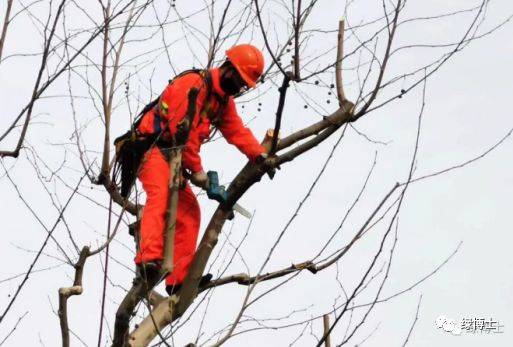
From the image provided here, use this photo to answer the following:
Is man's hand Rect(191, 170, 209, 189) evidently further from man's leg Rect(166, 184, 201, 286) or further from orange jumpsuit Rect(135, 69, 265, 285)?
man's leg Rect(166, 184, 201, 286)

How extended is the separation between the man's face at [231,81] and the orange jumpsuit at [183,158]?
4cm

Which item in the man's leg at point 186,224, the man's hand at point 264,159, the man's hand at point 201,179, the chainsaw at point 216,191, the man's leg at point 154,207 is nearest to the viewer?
the man's hand at point 264,159

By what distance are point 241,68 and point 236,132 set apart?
40 centimetres

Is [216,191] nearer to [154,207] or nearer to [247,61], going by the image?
[154,207]

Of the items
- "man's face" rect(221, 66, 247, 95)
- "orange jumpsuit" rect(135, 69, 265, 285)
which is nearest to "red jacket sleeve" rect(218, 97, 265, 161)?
"orange jumpsuit" rect(135, 69, 265, 285)

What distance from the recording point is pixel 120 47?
4586 mm

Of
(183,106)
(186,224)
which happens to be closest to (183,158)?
(183,106)

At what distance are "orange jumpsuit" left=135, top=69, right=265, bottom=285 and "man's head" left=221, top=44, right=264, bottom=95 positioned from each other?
8cm

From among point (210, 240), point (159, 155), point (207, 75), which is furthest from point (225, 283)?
point (207, 75)

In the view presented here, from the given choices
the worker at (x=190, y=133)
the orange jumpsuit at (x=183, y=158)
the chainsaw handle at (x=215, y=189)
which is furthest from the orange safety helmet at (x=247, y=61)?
the chainsaw handle at (x=215, y=189)

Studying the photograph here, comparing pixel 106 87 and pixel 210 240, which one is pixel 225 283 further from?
pixel 106 87

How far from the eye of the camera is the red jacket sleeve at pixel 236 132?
16.1 feet

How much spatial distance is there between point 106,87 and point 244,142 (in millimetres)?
924

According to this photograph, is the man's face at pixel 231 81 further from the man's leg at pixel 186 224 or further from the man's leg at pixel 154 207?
the man's leg at pixel 186 224
